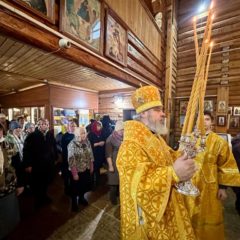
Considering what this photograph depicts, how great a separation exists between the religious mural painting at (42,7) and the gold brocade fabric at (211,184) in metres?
2.29

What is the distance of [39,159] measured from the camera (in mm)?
3244

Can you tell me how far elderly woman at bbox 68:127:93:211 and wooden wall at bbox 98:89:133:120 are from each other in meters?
3.70

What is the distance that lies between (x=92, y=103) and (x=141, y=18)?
148 inches

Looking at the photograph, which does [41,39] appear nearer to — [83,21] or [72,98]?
[83,21]

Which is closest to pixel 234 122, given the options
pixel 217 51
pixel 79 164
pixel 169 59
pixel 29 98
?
pixel 217 51

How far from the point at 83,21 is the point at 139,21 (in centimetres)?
222

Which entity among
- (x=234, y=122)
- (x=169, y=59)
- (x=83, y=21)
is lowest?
(x=234, y=122)

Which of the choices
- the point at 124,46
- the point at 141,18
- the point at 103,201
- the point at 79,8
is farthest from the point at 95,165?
the point at 141,18

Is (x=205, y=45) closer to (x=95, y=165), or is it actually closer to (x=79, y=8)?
(x=79, y=8)

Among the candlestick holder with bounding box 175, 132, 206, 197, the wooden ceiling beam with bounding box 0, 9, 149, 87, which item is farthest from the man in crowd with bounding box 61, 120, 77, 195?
the candlestick holder with bounding box 175, 132, 206, 197

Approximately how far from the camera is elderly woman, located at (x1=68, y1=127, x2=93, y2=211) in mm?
3025

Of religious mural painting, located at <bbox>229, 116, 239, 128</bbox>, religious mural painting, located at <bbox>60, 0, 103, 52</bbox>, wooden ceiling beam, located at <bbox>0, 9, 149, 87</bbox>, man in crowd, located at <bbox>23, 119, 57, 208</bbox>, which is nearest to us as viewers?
wooden ceiling beam, located at <bbox>0, 9, 149, 87</bbox>

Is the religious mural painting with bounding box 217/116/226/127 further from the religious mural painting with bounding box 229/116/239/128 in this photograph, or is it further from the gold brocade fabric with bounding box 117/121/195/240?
the gold brocade fabric with bounding box 117/121/195/240

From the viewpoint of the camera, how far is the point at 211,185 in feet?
6.12
